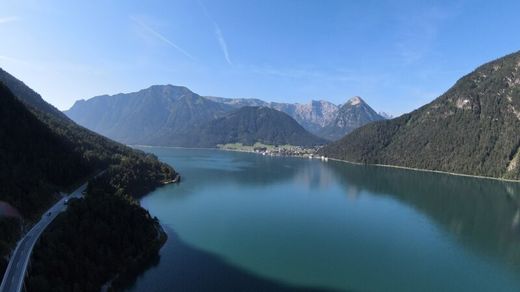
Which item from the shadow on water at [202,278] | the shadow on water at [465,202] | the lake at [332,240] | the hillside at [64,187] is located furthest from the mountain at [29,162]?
the shadow on water at [465,202]

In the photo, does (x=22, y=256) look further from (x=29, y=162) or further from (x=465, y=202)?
(x=465, y=202)

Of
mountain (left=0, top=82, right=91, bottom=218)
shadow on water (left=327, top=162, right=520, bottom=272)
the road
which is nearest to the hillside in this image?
mountain (left=0, top=82, right=91, bottom=218)

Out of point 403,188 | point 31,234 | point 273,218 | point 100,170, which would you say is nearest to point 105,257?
point 31,234

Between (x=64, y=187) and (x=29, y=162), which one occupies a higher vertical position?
(x=29, y=162)

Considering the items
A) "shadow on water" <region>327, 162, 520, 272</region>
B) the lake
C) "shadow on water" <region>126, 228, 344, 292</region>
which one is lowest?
"shadow on water" <region>126, 228, 344, 292</region>

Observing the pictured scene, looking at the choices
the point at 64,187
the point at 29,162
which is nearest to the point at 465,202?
the point at 64,187

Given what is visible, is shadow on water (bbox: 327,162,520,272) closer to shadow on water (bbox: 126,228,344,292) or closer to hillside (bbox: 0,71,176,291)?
shadow on water (bbox: 126,228,344,292)

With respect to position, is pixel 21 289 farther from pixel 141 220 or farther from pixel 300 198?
pixel 300 198
